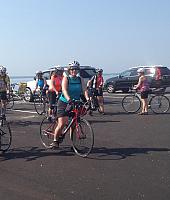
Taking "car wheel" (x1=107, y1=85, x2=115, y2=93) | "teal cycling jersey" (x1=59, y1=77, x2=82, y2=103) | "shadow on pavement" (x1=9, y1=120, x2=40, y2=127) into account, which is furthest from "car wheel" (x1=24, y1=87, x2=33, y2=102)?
"teal cycling jersey" (x1=59, y1=77, x2=82, y2=103)

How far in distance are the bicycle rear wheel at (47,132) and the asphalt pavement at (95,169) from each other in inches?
6.9

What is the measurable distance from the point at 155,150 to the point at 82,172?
207 cm

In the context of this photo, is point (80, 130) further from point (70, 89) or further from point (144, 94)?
point (144, 94)

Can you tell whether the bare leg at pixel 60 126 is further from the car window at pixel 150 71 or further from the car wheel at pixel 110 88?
the car wheel at pixel 110 88

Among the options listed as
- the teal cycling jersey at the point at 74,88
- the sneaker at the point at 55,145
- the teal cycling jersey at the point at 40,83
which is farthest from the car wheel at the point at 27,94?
the teal cycling jersey at the point at 74,88

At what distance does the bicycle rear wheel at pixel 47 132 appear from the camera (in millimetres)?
8305

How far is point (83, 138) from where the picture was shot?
761 centimetres

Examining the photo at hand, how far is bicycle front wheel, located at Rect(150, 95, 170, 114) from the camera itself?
14359 millimetres

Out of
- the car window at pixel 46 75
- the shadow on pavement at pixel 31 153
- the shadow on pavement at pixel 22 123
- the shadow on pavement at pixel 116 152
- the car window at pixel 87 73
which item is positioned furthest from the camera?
the car window at pixel 46 75

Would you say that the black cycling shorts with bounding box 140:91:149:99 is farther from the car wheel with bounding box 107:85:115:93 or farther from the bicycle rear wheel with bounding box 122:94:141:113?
the car wheel with bounding box 107:85:115:93

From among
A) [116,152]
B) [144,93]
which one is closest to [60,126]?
[116,152]

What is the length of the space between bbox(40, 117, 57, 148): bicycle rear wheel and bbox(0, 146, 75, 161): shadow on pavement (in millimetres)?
314

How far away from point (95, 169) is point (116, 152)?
1270 millimetres

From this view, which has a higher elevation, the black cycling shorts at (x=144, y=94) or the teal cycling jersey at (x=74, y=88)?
the teal cycling jersey at (x=74, y=88)
